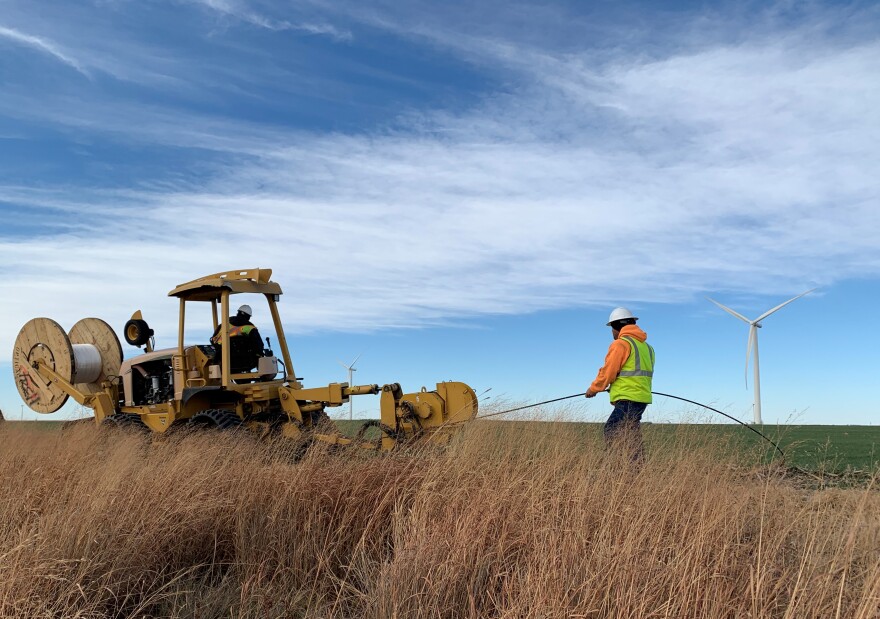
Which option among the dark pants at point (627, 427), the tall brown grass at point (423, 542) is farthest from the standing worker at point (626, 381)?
the tall brown grass at point (423, 542)

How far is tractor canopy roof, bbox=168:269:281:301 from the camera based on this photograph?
12328 mm

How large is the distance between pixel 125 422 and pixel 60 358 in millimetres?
2951

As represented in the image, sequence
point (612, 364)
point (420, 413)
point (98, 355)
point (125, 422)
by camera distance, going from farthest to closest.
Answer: point (98, 355) → point (125, 422) → point (420, 413) → point (612, 364)

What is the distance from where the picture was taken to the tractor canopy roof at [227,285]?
12.3 metres

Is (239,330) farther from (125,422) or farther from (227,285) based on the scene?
(125,422)

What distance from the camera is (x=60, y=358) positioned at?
15328 millimetres

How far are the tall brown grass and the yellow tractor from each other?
2.34 metres

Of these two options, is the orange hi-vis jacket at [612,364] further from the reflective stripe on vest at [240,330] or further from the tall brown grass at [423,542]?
the reflective stripe on vest at [240,330]

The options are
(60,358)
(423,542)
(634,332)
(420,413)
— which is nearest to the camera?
(423,542)

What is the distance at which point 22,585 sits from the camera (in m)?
4.59

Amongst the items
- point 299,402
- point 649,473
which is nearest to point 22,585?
point 649,473

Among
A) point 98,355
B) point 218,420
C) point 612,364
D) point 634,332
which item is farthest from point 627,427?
point 98,355

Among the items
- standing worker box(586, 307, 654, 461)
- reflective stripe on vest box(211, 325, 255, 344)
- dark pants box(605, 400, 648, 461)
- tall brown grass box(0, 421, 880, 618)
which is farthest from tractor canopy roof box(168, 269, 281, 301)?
dark pants box(605, 400, 648, 461)

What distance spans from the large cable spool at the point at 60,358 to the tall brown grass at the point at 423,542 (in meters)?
7.39
